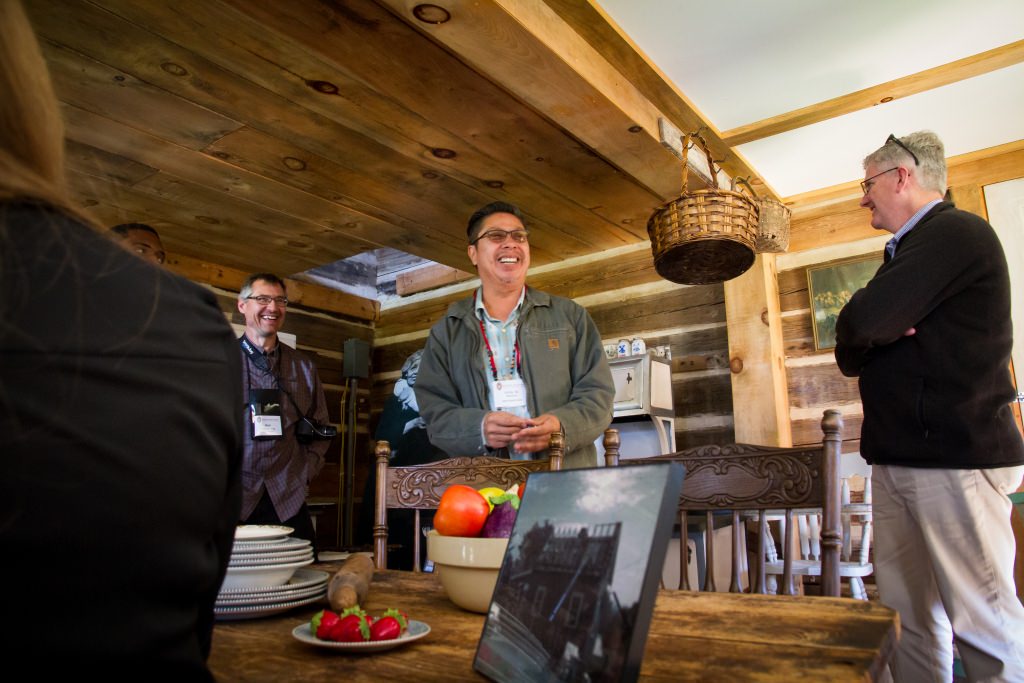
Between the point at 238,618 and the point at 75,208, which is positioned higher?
the point at 75,208

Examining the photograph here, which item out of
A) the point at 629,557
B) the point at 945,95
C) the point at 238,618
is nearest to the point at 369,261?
the point at 945,95

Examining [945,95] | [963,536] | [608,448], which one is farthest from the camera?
[945,95]

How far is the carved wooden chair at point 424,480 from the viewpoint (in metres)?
1.64

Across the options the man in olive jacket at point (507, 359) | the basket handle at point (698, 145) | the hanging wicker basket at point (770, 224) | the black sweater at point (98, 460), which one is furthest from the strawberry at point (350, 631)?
the hanging wicker basket at point (770, 224)

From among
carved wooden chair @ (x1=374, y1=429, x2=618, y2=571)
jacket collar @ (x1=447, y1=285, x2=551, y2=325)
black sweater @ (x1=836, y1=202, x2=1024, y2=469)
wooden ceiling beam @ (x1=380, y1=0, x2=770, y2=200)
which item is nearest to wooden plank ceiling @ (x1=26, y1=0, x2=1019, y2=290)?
wooden ceiling beam @ (x1=380, y1=0, x2=770, y2=200)

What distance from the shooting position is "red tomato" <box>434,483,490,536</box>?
93 cm

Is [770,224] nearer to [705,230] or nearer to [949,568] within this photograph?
[705,230]

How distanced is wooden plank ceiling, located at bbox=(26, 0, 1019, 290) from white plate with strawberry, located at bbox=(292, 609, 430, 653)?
1815 mm

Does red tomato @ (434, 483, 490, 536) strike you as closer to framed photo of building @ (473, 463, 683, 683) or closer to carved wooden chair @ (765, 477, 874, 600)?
framed photo of building @ (473, 463, 683, 683)

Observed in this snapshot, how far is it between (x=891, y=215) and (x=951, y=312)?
17.6 inches

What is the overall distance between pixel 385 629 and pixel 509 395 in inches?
63.2

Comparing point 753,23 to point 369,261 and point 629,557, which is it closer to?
point 629,557

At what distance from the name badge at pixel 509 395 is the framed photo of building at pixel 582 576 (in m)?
1.64

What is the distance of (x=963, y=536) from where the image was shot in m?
1.91
